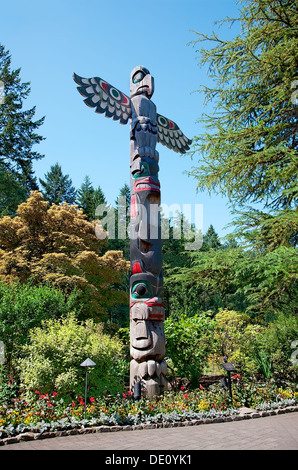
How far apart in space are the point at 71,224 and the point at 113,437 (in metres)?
14.1

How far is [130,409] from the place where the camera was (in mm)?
7867

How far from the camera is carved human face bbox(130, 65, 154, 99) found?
11.9 metres

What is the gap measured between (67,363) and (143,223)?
12.8 ft

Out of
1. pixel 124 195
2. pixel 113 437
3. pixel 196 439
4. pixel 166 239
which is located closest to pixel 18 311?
pixel 113 437

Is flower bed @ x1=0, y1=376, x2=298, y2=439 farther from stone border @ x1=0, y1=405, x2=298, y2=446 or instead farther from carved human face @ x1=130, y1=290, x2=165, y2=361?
carved human face @ x1=130, y1=290, x2=165, y2=361

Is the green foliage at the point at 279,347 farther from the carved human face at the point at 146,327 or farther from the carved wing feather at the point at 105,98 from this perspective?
the carved wing feather at the point at 105,98

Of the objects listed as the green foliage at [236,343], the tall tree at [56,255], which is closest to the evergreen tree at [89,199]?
the tall tree at [56,255]

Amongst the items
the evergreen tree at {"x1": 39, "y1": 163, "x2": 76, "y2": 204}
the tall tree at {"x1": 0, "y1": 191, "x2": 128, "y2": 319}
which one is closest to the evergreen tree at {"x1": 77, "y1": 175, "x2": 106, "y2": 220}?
the evergreen tree at {"x1": 39, "y1": 163, "x2": 76, "y2": 204}

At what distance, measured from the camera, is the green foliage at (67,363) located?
827cm

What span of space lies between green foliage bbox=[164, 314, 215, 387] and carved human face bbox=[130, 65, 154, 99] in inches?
282

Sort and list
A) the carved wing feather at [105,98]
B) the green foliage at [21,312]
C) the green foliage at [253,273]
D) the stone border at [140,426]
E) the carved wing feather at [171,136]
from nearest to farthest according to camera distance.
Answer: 1. the stone border at [140,426]
2. the green foliage at [21,312]
3. the green foliage at [253,273]
4. the carved wing feather at [105,98]
5. the carved wing feather at [171,136]

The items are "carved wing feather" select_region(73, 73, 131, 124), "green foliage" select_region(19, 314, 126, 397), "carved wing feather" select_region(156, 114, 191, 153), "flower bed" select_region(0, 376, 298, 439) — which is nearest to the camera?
"flower bed" select_region(0, 376, 298, 439)

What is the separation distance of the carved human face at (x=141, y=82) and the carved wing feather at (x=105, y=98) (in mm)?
396
